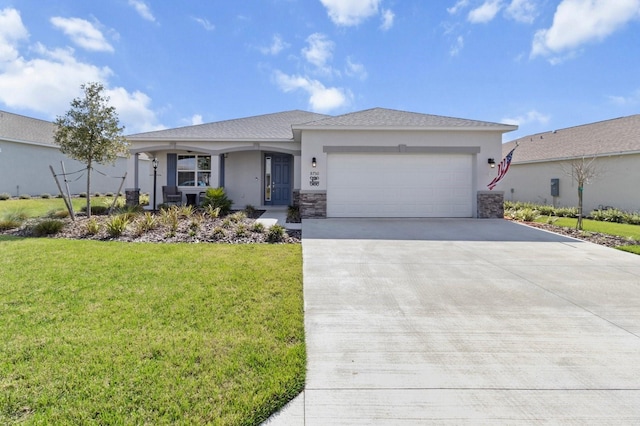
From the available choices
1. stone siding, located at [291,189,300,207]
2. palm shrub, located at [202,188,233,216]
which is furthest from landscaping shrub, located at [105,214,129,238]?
stone siding, located at [291,189,300,207]

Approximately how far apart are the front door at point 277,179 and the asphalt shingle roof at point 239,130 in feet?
4.17

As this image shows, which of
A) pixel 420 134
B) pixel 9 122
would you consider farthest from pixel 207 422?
pixel 9 122

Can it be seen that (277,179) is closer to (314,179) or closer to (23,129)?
(314,179)

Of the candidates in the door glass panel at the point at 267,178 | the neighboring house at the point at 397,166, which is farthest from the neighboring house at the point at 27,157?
the neighboring house at the point at 397,166

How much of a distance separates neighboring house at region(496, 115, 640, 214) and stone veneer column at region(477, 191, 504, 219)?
0.44 metres

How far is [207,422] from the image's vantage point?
2.09 meters

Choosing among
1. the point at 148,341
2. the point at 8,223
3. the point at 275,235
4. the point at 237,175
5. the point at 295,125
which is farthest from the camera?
the point at 237,175

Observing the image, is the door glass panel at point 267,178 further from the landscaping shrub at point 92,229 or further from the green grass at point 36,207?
the landscaping shrub at point 92,229

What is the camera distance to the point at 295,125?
1176cm

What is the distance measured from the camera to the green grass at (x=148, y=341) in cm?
222

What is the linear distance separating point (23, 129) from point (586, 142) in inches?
1315

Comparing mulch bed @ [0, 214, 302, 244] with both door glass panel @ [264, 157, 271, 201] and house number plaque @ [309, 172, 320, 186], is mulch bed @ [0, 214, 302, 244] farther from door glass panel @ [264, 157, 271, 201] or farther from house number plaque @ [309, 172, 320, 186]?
door glass panel @ [264, 157, 271, 201]

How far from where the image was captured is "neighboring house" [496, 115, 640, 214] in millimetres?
14203

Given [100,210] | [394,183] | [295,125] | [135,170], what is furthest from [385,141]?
[100,210]
